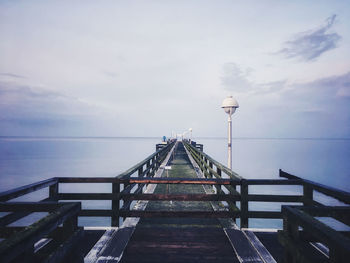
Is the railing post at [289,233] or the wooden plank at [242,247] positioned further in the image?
the wooden plank at [242,247]

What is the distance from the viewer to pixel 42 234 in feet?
5.83

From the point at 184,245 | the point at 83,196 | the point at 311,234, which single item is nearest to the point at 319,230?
the point at 311,234

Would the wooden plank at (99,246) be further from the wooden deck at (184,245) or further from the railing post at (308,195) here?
the railing post at (308,195)

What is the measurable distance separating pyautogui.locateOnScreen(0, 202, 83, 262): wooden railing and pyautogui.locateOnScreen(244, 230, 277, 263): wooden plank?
3.08 metres

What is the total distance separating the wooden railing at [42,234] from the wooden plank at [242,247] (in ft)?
9.10

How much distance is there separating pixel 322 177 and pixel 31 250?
146 ft

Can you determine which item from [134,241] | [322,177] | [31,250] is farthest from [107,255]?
[322,177]

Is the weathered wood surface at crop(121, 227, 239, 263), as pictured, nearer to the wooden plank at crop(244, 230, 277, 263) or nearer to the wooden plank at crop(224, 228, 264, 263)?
the wooden plank at crop(224, 228, 264, 263)

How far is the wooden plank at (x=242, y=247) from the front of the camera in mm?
3369

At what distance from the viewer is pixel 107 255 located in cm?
344

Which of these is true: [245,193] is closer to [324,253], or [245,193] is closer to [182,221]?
[324,253]

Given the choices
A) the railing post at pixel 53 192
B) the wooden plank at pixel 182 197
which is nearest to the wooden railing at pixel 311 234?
the wooden plank at pixel 182 197

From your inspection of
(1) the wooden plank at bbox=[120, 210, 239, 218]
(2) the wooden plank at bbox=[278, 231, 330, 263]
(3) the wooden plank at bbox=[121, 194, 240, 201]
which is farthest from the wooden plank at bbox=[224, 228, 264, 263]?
(2) the wooden plank at bbox=[278, 231, 330, 263]

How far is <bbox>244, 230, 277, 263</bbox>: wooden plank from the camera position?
3355 millimetres
